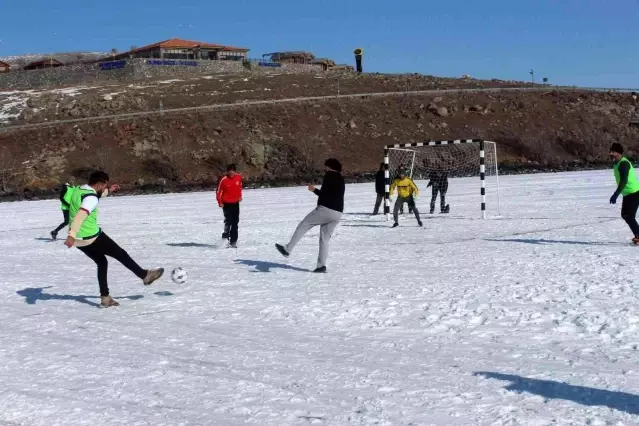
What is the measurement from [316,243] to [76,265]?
15.8 ft

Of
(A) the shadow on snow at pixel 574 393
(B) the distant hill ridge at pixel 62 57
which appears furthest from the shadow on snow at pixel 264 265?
(B) the distant hill ridge at pixel 62 57

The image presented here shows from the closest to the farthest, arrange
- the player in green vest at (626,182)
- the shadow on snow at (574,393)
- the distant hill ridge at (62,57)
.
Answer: the shadow on snow at (574,393), the player in green vest at (626,182), the distant hill ridge at (62,57)

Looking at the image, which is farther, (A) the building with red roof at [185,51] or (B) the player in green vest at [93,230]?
(A) the building with red roof at [185,51]

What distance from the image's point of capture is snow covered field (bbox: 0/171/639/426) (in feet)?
18.3

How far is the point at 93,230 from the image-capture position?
9.33m

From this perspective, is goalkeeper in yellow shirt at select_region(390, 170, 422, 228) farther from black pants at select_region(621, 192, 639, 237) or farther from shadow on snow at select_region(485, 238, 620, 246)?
black pants at select_region(621, 192, 639, 237)

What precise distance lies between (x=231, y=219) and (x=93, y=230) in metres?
6.01

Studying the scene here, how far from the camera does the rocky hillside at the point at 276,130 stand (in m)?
54.6

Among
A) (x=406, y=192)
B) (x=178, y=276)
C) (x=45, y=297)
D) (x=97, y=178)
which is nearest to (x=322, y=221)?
(x=178, y=276)

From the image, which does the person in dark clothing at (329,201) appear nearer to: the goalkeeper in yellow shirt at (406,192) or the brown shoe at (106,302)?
the brown shoe at (106,302)

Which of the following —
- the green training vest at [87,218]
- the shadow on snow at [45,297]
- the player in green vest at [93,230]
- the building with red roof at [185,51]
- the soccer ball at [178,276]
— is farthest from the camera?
the building with red roof at [185,51]

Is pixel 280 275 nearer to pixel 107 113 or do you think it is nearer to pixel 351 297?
pixel 351 297

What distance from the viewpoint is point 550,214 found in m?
20.3

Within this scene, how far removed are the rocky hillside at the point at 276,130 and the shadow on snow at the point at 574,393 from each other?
4110 cm
